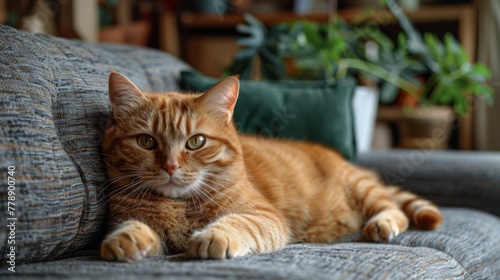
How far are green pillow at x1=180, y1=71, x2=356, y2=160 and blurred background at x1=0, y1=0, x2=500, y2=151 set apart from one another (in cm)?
94

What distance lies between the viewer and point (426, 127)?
3246 mm

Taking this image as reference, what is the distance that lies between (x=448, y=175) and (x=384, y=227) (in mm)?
796

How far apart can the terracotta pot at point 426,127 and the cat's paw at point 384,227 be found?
57.4 inches

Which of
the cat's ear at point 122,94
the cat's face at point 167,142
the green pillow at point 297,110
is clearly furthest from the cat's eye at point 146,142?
Answer: the green pillow at point 297,110

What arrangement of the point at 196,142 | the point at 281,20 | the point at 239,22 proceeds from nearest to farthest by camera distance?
the point at 196,142 → the point at 281,20 → the point at 239,22

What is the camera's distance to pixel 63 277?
1.10 metres

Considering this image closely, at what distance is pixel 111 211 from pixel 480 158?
170 cm

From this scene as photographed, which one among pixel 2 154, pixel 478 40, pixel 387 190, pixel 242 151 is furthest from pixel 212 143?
pixel 478 40

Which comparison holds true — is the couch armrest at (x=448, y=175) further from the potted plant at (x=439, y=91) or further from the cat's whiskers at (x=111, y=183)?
the cat's whiskers at (x=111, y=183)

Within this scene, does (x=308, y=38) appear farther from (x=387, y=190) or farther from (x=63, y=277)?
(x=63, y=277)

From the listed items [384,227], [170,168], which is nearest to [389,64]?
[384,227]

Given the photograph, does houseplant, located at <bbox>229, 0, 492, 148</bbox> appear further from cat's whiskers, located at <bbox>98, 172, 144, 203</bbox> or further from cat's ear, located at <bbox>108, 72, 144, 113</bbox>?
cat's whiskers, located at <bbox>98, 172, 144, 203</bbox>

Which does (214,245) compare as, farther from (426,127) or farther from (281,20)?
(281,20)

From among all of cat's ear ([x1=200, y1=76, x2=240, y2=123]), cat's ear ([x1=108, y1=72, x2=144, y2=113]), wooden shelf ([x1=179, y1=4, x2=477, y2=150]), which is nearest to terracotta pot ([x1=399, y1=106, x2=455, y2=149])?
wooden shelf ([x1=179, y1=4, x2=477, y2=150])
